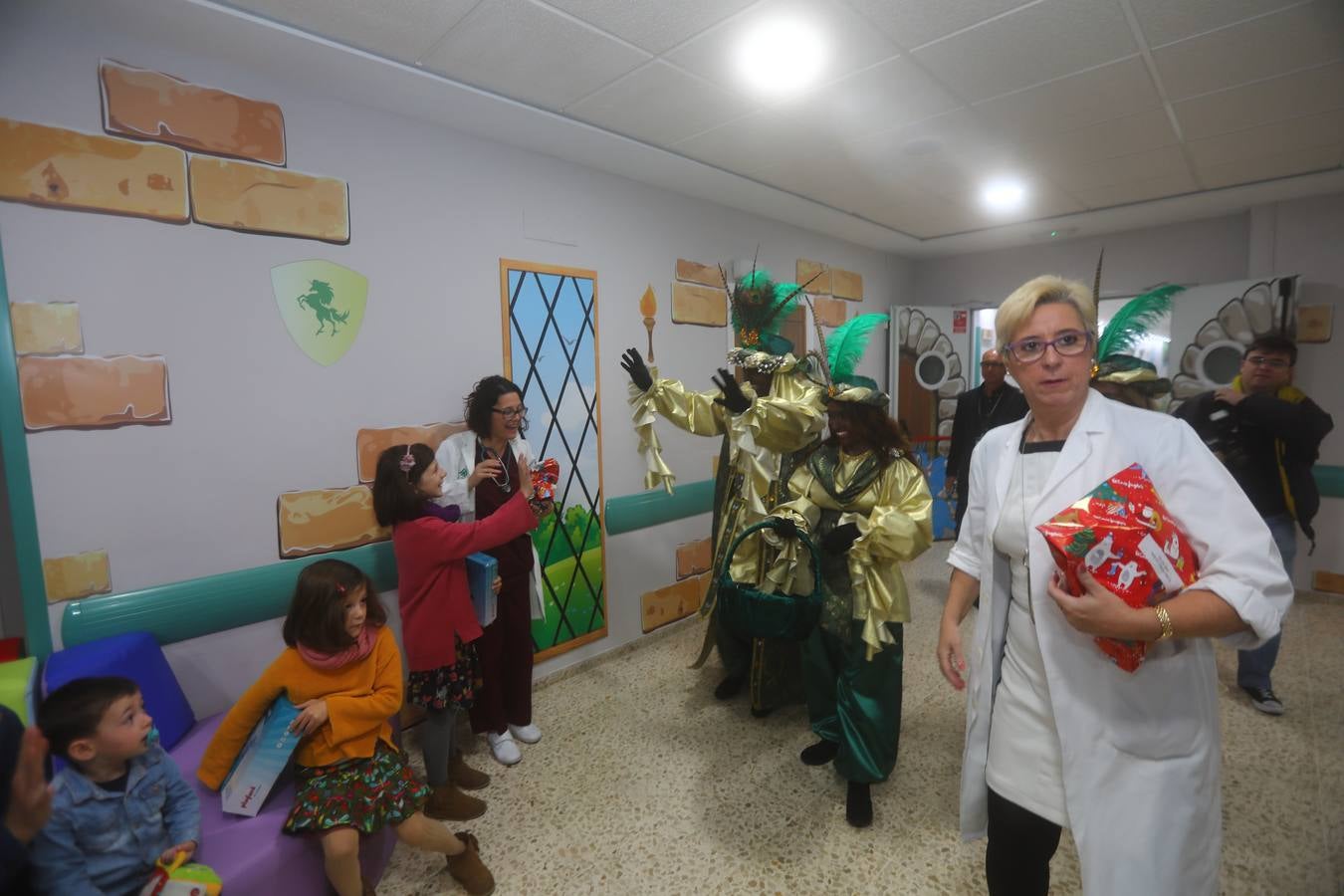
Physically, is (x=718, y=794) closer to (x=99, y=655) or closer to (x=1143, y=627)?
(x=1143, y=627)

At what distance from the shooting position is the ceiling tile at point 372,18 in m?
1.66

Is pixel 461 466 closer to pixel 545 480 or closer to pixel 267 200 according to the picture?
pixel 545 480

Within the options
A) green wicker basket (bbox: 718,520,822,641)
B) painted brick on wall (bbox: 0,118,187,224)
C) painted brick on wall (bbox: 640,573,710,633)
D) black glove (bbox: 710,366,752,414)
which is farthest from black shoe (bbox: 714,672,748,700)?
painted brick on wall (bbox: 0,118,187,224)

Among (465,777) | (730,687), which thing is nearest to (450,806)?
(465,777)

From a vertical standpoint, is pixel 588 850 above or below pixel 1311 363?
below

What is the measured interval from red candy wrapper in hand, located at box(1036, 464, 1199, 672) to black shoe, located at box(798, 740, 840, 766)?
1.58 metres

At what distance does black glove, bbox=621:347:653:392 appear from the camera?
7.45ft

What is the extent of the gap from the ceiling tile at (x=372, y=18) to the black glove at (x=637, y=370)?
3.83 feet

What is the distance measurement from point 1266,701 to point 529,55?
12.6ft

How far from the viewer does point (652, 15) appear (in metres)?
1.76

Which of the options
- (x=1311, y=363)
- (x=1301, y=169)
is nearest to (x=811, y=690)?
(x=1301, y=169)

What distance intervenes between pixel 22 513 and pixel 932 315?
226 inches

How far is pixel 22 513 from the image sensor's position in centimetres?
165

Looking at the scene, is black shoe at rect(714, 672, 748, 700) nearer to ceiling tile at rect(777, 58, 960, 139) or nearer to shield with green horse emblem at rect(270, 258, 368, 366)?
shield with green horse emblem at rect(270, 258, 368, 366)
